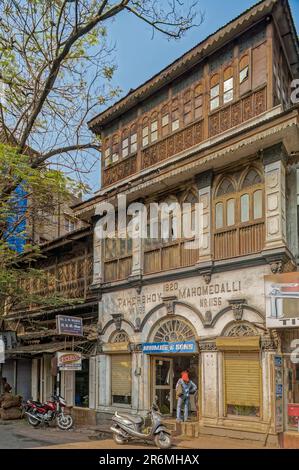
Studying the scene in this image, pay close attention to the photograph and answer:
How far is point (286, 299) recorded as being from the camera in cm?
1282

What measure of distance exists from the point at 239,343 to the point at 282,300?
1.69 m

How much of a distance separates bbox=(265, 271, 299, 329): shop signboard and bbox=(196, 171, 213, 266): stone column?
232cm

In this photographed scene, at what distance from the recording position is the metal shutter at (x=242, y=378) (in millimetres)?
13594

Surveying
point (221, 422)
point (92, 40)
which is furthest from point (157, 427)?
point (92, 40)

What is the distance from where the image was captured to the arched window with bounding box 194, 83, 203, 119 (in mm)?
16078

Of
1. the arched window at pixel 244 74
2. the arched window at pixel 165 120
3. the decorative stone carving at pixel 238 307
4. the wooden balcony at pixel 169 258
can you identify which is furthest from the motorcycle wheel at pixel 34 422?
the arched window at pixel 244 74

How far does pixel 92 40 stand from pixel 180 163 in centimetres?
414

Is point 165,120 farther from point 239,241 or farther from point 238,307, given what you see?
point 238,307

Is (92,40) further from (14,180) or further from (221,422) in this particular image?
(221,422)

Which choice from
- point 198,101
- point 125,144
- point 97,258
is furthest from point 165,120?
point 97,258

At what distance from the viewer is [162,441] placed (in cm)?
1305

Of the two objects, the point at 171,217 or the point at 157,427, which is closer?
the point at 157,427
